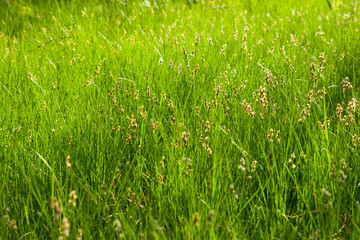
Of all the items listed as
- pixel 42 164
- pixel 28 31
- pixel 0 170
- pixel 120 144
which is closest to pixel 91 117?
pixel 120 144

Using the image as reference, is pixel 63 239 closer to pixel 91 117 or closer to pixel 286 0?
pixel 91 117

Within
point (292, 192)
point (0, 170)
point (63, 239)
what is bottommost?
point (292, 192)

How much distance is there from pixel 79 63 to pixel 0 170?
1587 millimetres

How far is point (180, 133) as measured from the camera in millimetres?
1873

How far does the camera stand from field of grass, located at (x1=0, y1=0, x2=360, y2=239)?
1.54 m

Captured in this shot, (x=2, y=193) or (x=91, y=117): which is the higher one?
(x=91, y=117)

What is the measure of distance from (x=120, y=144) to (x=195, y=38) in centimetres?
191

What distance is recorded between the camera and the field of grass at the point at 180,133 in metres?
1.54

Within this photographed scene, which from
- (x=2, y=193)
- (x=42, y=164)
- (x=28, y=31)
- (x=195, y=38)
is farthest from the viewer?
(x=28, y=31)

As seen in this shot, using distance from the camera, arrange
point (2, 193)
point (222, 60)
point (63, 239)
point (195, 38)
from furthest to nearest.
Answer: point (195, 38), point (222, 60), point (2, 193), point (63, 239)

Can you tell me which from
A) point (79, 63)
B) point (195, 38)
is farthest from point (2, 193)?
point (195, 38)

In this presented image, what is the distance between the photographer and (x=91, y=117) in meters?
2.18

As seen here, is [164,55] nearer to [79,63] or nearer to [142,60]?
[142,60]

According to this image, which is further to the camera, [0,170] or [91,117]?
[91,117]
